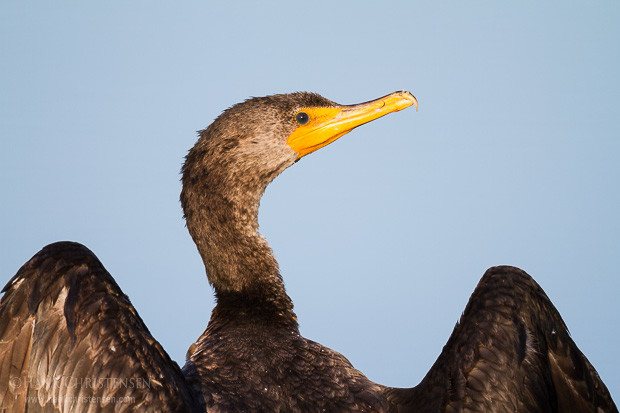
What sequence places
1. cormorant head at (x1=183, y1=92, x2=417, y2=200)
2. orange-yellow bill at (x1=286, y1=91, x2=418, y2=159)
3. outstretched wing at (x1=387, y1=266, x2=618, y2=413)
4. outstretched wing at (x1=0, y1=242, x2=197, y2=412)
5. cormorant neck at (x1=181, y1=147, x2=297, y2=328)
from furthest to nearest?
1. orange-yellow bill at (x1=286, y1=91, x2=418, y2=159)
2. cormorant head at (x1=183, y1=92, x2=417, y2=200)
3. cormorant neck at (x1=181, y1=147, x2=297, y2=328)
4. outstretched wing at (x1=387, y1=266, x2=618, y2=413)
5. outstretched wing at (x1=0, y1=242, x2=197, y2=412)

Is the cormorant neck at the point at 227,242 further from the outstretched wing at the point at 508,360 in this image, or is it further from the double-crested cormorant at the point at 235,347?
the outstretched wing at the point at 508,360

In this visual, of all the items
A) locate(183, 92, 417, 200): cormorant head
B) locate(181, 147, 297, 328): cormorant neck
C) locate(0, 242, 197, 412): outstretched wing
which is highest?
locate(183, 92, 417, 200): cormorant head

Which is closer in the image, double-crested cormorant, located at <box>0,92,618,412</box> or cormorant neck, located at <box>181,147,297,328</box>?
double-crested cormorant, located at <box>0,92,618,412</box>

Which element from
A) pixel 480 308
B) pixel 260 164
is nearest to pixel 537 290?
pixel 480 308

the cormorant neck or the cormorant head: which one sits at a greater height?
the cormorant head

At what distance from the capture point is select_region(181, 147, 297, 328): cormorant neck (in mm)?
6660

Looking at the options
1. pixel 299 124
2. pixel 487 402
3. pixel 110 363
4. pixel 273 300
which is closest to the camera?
pixel 110 363

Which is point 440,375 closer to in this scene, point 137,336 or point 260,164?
point 137,336

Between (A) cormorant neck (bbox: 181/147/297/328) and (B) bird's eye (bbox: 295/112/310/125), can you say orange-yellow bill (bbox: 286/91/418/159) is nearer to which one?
(B) bird's eye (bbox: 295/112/310/125)

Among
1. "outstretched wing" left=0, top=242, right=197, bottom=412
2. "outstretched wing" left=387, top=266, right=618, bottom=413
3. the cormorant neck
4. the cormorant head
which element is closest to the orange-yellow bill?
the cormorant head

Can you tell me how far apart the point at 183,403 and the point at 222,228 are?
2023mm

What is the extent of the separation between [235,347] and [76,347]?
1285 millimetres

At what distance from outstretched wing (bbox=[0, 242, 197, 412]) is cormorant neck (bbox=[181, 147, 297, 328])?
157 centimetres

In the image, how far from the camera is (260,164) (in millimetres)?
7004
